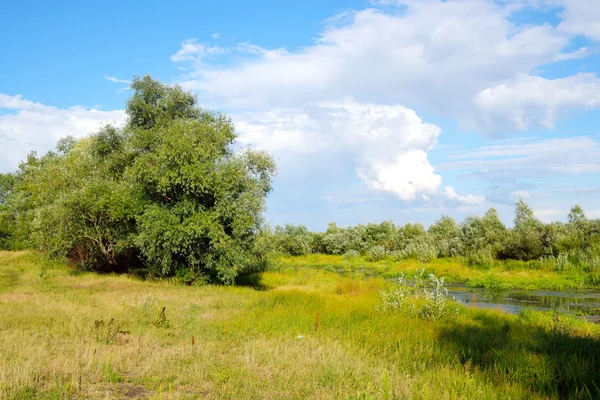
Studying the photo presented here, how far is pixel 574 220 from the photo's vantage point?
4597 centimetres

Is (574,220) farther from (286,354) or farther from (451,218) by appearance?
(286,354)

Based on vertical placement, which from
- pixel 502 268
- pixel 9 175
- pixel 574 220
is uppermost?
pixel 9 175

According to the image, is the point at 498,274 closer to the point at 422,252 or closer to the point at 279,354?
the point at 422,252

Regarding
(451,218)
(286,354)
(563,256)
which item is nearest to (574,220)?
(563,256)

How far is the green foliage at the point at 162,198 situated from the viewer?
23562 mm

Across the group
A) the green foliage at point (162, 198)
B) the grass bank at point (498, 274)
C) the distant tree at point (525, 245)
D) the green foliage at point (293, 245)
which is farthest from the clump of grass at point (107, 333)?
the green foliage at point (293, 245)

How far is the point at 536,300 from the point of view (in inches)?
984

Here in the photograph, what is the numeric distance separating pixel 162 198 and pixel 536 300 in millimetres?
22100

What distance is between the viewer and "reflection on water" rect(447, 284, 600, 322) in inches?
851

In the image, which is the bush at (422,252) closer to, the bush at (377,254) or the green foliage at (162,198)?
the bush at (377,254)

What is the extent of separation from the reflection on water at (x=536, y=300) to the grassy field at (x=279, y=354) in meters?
5.73

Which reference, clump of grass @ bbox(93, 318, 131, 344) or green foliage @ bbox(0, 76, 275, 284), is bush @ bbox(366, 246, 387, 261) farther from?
clump of grass @ bbox(93, 318, 131, 344)

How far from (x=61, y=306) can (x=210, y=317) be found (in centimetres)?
580

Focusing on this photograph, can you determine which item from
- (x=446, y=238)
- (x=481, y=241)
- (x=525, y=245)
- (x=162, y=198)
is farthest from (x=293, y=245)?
(x=162, y=198)
